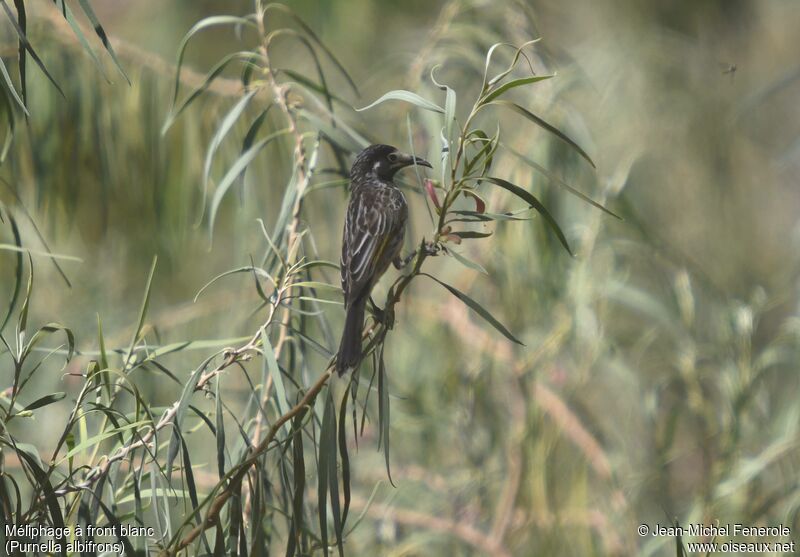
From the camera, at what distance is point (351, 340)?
214cm

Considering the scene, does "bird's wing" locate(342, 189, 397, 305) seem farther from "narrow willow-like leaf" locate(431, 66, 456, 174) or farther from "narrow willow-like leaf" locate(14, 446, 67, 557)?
"narrow willow-like leaf" locate(14, 446, 67, 557)

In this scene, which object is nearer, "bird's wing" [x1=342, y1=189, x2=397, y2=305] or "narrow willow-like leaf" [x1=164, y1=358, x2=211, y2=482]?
"narrow willow-like leaf" [x1=164, y1=358, x2=211, y2=482]

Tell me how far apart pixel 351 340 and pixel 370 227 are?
2.33ft

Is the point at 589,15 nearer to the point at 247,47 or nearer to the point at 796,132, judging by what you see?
the point at 796,132

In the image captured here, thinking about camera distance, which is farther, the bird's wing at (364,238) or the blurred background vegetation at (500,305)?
the blurred background vegetation at (500,305)

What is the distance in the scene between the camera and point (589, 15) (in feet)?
28.1

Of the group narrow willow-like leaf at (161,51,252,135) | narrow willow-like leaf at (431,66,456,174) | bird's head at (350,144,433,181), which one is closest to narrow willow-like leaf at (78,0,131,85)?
narrow willow-like leaf at (161,51,252,135)

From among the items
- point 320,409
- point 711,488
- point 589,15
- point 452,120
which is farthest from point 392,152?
point 589,15

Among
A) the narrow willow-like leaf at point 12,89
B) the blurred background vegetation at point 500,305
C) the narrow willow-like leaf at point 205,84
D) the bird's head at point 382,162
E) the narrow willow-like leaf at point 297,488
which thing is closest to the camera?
the narrow willow-like leaf at point 12,89

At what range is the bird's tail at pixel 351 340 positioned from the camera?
2.01 metres

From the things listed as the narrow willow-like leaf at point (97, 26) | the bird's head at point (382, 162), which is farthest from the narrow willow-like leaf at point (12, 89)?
the bird's head at point (382, 162)

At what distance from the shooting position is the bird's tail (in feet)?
6.58

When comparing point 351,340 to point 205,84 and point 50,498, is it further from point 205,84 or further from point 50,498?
point 205,84

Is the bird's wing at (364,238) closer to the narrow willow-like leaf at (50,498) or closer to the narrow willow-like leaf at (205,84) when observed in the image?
the narrow willow-like leaf at (205,84)
